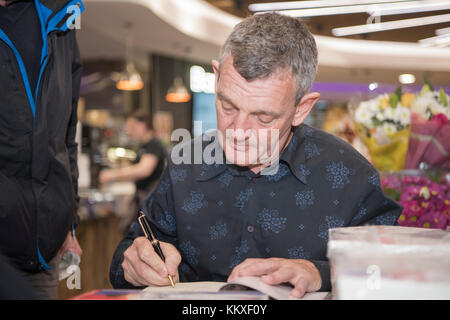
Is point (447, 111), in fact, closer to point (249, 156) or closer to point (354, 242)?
point (249, 156)

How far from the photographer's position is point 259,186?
4.54ft

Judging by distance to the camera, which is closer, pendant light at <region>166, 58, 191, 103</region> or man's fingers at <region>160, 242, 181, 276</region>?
man's fingers at <region>160, 242, 181, 276</region>

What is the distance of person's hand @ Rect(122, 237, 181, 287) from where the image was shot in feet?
3.57

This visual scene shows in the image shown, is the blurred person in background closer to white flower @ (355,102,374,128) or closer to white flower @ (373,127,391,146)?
white flower @ (355,102,374,128)

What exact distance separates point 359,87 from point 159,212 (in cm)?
1673

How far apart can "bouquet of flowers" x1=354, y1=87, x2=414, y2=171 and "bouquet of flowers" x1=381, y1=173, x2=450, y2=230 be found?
9.1 inches

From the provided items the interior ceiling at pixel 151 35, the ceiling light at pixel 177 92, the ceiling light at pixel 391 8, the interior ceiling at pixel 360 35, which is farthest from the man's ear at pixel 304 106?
the ceiling light at pixel 177 92

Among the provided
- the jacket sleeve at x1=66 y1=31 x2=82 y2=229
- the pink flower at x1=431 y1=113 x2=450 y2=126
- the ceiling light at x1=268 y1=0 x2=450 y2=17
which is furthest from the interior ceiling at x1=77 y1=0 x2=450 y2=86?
the jacket sleeve at x1=66 y1=31 x2=82 y2=229

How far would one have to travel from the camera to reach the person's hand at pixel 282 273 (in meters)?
0.95

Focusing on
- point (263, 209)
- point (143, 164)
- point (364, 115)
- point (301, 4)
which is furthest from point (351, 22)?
point (263, 209)

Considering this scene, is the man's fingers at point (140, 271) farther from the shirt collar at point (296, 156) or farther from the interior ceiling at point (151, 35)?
the interior ceiling at point (151, 35)

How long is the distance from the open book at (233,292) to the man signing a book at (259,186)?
0.20 ft

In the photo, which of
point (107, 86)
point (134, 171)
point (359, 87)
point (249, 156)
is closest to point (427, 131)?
point (249, 156)

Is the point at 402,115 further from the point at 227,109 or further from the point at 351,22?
the point at 351,22
